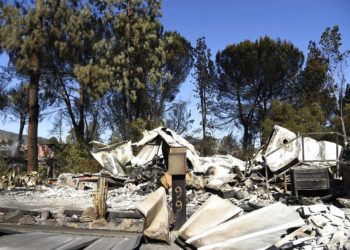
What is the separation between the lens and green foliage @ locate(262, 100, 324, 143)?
27.7 m

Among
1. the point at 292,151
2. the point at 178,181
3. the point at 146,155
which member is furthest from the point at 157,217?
the point at 146,155

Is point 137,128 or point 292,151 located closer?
point 292,151

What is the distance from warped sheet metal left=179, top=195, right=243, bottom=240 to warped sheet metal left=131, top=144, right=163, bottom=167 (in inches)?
505

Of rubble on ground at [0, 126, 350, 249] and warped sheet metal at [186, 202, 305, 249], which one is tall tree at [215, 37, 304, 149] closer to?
rubble on ground at [0, 126, 350, 249]

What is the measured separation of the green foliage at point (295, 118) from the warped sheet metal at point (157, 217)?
2099cm

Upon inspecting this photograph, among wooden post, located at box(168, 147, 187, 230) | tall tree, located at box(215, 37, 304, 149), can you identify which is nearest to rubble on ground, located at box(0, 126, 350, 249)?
wooden post, located at box(168, 147, 187, 230)

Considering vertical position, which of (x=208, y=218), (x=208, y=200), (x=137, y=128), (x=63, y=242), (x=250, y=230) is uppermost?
(x=137, y=128)

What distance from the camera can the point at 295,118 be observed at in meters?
29.1

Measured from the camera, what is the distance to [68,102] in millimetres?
31719

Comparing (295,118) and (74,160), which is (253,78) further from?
(74,160)

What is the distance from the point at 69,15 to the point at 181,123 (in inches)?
567

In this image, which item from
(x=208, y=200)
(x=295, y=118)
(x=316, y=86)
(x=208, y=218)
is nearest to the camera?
(x=208, y=218)

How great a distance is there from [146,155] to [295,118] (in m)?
12.0

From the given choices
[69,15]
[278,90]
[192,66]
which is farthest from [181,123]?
[69,15]
